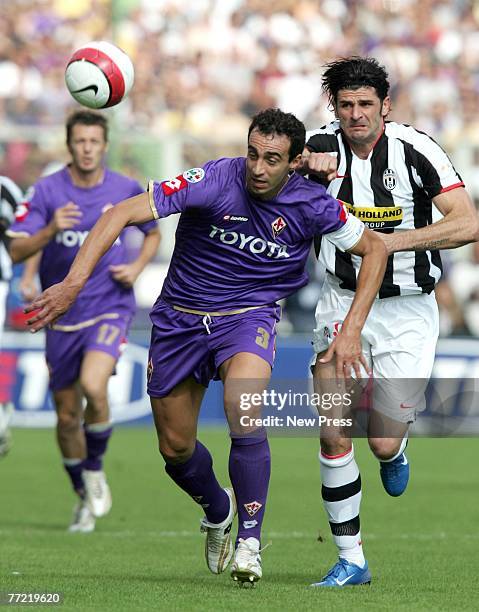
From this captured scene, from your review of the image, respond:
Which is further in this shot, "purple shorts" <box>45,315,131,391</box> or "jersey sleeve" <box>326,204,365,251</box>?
"purple shorts" <box>45,315,131,391</box>

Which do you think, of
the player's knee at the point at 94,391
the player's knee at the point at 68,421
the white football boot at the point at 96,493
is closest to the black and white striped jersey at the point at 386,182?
the player's knee at the point at 94,391

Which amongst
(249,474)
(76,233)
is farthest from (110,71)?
(249,474)

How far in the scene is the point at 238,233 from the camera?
613 centimetres

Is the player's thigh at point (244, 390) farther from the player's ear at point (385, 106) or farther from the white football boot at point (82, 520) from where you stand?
the white football boot at point (82, 520)

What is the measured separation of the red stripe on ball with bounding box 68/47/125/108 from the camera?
25.4 ft

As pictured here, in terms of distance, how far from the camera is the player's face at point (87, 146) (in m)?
9.21

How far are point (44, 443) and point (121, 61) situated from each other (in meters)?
7.45

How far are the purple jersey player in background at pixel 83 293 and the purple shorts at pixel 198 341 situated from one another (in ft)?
9.16

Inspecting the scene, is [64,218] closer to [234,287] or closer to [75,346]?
[75,346]

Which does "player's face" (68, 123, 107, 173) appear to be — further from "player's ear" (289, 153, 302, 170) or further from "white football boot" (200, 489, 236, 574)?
"white football boot" (200, 489, 236, 574)

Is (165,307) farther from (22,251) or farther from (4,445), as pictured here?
(4,445)

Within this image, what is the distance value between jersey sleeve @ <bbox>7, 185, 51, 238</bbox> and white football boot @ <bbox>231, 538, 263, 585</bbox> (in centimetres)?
418

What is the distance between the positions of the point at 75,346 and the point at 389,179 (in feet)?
11.6

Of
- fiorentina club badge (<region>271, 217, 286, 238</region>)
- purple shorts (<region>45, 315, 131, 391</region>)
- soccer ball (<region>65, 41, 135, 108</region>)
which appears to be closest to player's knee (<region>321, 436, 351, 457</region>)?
fiorentina club badge (<region>271, 217, 286, 238</region>)
